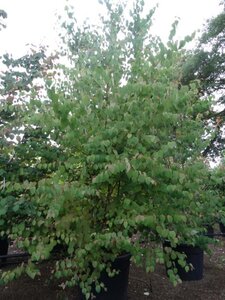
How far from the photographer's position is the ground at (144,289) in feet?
11.5

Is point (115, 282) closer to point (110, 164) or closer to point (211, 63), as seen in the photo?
point (110, 164)

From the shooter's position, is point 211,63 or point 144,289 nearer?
point 144,289

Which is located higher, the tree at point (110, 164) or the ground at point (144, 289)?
the tree at point (110, 164)

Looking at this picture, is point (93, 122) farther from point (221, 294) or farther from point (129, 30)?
point (221, 294)

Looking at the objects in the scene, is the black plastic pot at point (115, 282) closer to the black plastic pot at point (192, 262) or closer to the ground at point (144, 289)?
the ground at point (144, 289)

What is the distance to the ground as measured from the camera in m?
3.52

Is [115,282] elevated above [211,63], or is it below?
below

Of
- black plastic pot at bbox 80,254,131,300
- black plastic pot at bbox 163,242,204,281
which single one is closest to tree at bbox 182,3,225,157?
black plastic pot at bbox 163,242,204,281

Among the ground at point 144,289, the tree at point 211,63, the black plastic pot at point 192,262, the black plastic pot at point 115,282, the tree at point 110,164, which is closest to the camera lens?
the tree at point 110,164

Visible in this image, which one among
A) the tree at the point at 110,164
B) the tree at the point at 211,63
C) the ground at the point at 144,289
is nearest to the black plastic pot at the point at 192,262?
the ground at the point at 144,289

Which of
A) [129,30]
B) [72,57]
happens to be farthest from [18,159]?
[129,30]

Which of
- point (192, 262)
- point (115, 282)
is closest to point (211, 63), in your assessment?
point (192, 262)

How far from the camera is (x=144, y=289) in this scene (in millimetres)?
3850

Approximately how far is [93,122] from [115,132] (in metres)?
0.18
